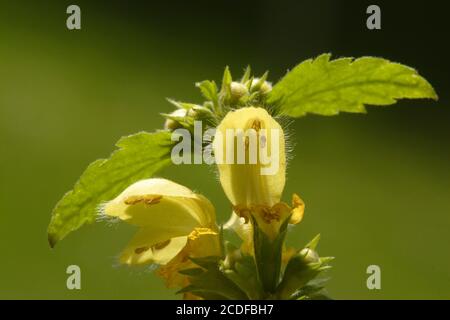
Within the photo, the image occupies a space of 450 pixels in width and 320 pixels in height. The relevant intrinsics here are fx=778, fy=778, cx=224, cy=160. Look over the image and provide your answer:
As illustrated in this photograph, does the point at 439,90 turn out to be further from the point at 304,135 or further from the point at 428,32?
the point at 304,135

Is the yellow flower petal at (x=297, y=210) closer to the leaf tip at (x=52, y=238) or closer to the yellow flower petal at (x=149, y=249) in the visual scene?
the yellow flower petal at (x=149, y=249)

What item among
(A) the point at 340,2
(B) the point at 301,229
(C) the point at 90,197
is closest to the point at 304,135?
(B) the point at 301,229

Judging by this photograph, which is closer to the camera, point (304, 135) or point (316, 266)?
point (316, 266)

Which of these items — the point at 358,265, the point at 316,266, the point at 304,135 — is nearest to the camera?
the point at 316,266

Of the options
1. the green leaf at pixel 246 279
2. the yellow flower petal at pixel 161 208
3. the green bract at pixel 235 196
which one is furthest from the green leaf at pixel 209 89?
the green leaf at pixel 246 279

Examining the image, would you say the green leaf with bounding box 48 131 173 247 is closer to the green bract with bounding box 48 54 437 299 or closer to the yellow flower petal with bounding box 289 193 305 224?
the green bract with bounding box 48 54 437 299

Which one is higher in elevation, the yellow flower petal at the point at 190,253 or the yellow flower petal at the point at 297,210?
the yellow flower petal at the point at 297,210
